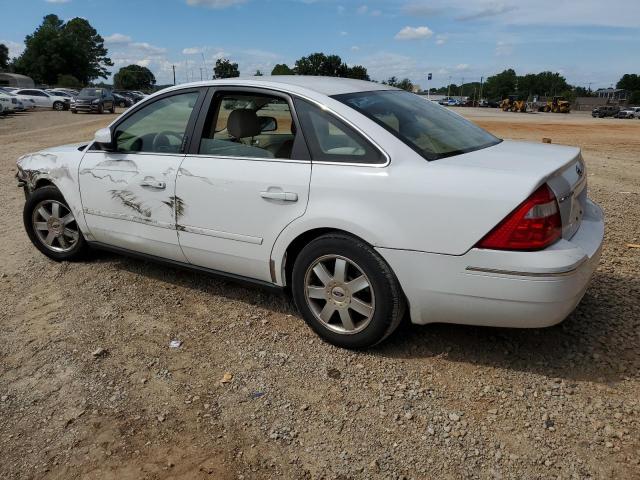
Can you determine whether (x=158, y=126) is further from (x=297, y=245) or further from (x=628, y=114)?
(x=628, y=114)

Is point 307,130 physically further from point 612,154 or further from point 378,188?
point 612,154

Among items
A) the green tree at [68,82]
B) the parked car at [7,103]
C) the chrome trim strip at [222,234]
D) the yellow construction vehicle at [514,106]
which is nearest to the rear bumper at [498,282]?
the chrome trim strip at [222,234]

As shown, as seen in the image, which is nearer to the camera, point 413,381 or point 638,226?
point 413,381

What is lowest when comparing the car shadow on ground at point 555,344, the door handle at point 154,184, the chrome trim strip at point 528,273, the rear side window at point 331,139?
the car shadow on ground at point 555,344

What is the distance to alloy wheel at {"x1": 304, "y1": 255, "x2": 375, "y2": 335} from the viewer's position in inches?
125

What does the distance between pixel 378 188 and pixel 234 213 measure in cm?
107

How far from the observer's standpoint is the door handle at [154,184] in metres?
3.89

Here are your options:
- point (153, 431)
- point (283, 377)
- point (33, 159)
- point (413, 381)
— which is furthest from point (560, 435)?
point (33, 159)

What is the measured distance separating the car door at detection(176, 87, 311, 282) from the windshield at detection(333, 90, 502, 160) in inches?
19.7

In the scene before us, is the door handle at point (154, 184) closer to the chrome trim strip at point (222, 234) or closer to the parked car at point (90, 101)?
the chrome trim strip at point (222, 234)

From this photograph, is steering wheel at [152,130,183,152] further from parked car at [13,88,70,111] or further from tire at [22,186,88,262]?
parked car at [13,88,70,111]

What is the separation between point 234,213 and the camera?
3.56 m

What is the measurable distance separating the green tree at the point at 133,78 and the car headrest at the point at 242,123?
4796 inches

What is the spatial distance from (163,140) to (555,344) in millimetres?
3130
